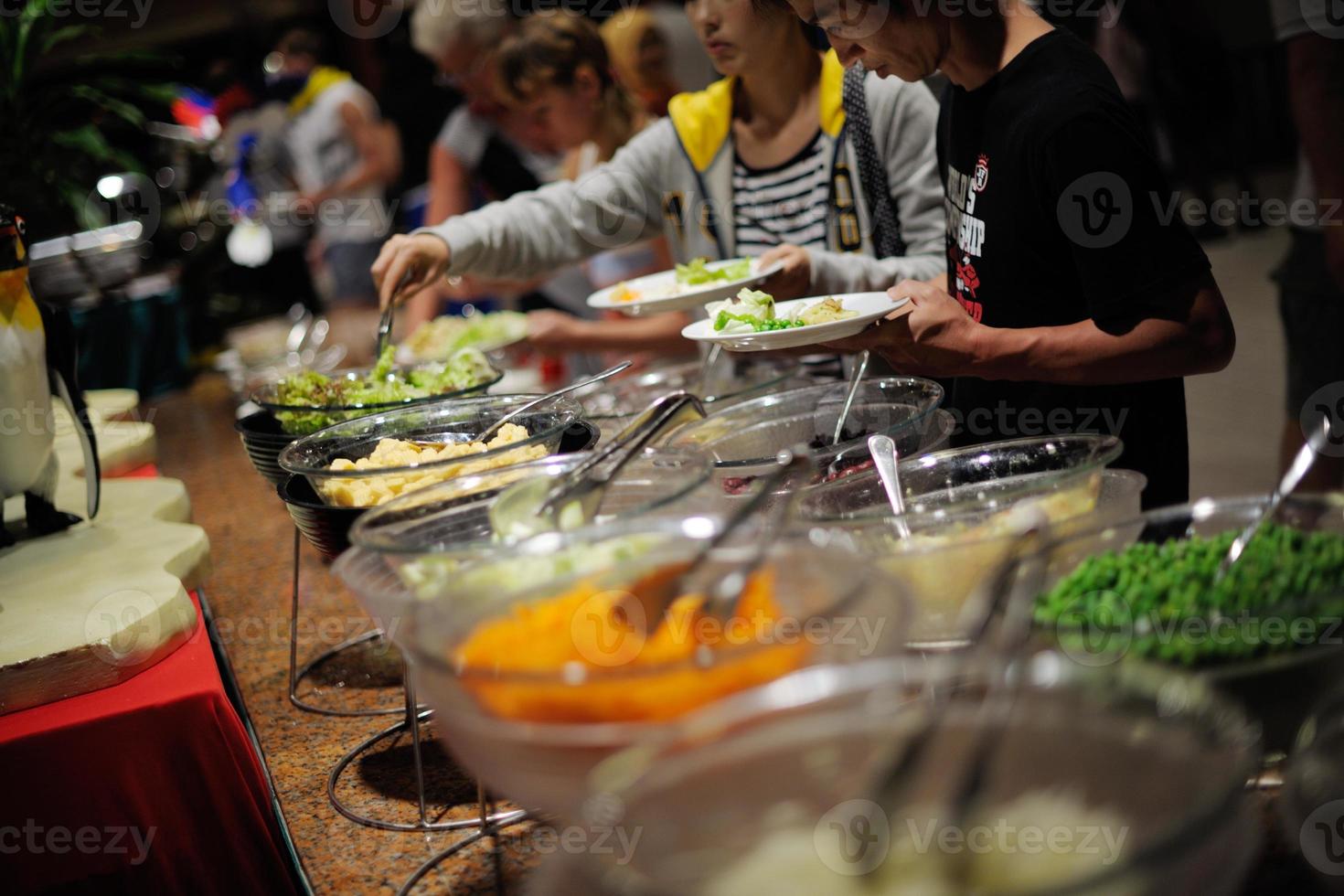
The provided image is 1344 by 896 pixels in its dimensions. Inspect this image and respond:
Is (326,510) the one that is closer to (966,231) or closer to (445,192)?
(966,231)

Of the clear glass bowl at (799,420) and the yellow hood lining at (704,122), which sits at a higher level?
the yellow hood lining at (704,122)

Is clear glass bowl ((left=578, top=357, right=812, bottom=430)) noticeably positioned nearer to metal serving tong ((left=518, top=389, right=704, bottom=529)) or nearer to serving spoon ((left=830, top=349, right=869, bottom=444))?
serving spoon ((left=830, top=349, right=869, bottom=444))

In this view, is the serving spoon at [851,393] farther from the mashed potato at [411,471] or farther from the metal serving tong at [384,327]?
the metal serving tong at [384,327]

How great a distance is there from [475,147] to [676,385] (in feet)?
7.76

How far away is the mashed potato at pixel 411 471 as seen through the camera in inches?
52.7

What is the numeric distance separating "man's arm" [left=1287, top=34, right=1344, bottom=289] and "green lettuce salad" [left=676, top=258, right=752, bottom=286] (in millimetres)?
1215

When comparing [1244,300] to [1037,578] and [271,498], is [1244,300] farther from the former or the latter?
[1037,578]

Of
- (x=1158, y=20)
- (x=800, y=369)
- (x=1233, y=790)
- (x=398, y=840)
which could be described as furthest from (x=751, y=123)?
(x=1158, y=20)

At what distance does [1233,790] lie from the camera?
0.58 m

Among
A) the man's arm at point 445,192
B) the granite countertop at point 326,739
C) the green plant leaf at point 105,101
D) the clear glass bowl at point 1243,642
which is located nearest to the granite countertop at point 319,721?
the granite countertop at point 326,739

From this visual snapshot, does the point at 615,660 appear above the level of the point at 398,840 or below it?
above

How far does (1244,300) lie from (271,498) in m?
5.18

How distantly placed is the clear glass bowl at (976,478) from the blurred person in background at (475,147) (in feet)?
8.50

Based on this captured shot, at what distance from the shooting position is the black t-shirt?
135cm
